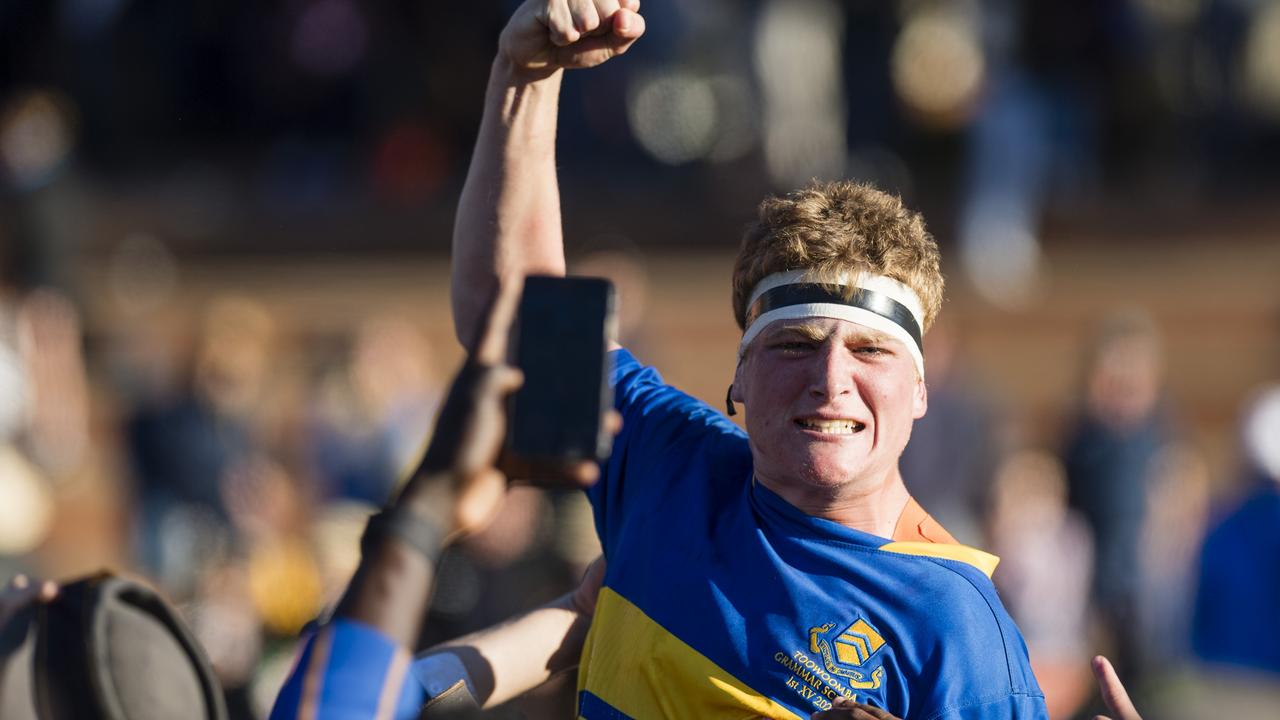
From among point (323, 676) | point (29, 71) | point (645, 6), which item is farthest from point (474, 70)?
point (323, 676)

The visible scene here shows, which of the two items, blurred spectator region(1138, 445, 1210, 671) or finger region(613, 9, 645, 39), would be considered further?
blurred spectator region(1138, 445, 1210, 671)

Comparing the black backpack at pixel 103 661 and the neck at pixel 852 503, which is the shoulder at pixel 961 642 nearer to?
the neck at pixel 852 503

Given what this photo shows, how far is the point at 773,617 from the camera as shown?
290 cm

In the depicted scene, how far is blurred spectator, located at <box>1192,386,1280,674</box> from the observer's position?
25.4 feet

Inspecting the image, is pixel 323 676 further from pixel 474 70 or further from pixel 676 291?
pixel 474 70

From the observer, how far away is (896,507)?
10.1 ft

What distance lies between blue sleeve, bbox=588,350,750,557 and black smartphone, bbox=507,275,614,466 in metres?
0.78

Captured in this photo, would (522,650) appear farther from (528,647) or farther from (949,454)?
(949,454)

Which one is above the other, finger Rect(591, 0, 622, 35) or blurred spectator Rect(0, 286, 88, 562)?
finger Rect(591, 0, 622, 35)

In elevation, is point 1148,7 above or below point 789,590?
above

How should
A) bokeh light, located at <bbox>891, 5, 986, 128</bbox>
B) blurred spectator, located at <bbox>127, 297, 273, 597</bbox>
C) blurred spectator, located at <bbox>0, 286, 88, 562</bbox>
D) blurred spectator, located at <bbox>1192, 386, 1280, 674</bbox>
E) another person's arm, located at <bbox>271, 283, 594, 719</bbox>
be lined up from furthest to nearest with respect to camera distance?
1. bokeh light, located at <bbox>891, 5, 986, 128</bbox>
2. blurred spectator, located at <bbox>0, 286, 88, 562</bbox>
3. blurred spectator, located at <bbox>127, 297, 273, 597</bbox>
4. blurred spectator, located at <bbox>1192, 386, 1280, 674</bbox>
5. another person's arm, located at <bbox>271, 283, 594, 719</bbox>

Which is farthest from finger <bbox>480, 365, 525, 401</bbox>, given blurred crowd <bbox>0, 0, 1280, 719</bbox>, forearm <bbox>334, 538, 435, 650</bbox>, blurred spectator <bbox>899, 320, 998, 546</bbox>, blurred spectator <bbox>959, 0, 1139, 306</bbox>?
blurred spectator <bbox>959, 0, 1139, 306</bbox>

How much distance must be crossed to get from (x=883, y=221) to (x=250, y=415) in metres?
6.44

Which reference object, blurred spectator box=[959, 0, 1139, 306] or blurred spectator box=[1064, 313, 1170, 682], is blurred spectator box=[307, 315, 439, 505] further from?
blurred spectator box=[959, 0, 1139, 306]
